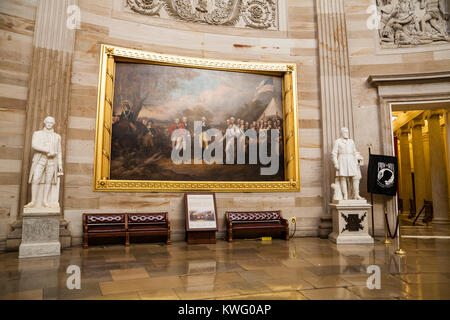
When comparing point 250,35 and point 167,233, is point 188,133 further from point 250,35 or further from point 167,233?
point 250,35

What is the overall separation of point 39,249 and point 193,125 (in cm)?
474

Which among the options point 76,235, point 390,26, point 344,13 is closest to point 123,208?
point 76,235

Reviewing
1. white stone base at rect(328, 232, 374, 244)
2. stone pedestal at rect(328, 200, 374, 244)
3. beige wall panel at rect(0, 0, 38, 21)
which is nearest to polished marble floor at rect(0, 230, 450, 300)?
white stone base at rect(328, 232, 374, 244)

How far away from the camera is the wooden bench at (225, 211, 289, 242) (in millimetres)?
7965

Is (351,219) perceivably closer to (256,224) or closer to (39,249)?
(256,224)

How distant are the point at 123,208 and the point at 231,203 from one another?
294 centimetres

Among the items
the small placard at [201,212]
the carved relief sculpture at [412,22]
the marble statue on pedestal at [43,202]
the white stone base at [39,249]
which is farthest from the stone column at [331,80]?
the marble statue on pedestal at [43,202]

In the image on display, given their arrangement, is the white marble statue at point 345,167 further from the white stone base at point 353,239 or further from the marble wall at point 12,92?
the marble wall at point 12,92

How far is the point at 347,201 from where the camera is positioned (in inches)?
307

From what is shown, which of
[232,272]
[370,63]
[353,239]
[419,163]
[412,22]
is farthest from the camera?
[419,163]

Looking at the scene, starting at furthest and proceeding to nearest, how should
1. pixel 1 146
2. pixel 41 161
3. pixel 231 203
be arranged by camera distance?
pixel 231 203 < pixel 1 146 < pixel 41 161

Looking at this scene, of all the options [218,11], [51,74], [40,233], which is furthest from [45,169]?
[218,11]

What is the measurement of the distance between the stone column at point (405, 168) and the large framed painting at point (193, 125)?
1100cm

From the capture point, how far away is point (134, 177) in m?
8.03
